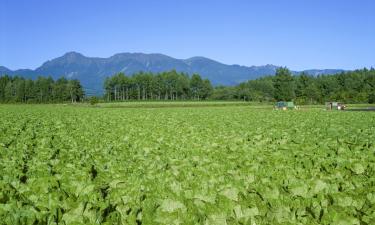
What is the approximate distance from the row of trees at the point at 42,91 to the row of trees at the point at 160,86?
44.6ft

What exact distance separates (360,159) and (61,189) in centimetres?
668

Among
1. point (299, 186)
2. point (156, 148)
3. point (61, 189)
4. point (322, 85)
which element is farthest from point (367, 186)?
point (322, 85)

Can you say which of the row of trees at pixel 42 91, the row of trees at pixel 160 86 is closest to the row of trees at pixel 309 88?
the row of trees at pixel 160 86

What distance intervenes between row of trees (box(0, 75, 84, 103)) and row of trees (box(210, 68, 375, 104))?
56.2 m

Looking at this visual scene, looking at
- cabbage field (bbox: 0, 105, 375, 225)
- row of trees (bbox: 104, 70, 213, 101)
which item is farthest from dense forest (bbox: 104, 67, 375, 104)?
cabbage field (bbox: 0, 105, 375, 225)

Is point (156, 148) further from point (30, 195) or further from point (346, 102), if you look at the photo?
point (346, 102)

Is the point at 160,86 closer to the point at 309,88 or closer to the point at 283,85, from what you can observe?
the point at 283,85

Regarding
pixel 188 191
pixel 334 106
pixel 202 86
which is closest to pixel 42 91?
pixel 202 86

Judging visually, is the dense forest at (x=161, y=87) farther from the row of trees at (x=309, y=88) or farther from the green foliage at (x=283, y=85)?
the green foliage at (x=283, y=85)

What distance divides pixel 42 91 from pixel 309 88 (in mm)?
104134

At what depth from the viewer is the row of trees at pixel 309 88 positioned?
116000 mm

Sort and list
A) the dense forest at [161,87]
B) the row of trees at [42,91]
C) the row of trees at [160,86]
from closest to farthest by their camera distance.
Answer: the dense forest at [161,87], the row of trees at [42,91], the row of trees at [160,86]

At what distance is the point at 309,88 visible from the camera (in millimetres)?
132875

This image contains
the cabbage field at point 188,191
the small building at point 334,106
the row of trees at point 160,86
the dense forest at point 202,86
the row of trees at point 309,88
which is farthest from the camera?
the row of trees at point 160,86
